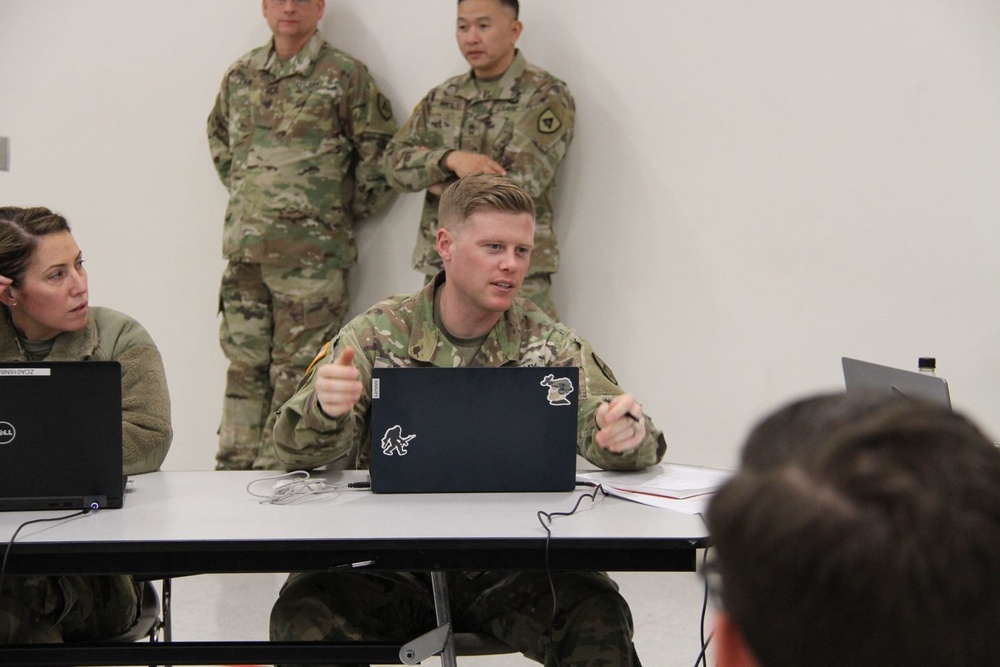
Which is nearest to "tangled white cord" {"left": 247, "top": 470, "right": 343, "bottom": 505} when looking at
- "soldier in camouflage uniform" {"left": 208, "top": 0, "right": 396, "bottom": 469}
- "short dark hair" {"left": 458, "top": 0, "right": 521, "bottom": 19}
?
"soldier in camouflage uniform" {"left": 208, "top": 0, "right": 396, "bottom": 469}

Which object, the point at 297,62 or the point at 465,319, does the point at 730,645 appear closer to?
the point at 465,319

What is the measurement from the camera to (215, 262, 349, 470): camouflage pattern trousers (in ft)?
14.4

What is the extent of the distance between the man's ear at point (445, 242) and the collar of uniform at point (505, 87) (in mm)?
1635

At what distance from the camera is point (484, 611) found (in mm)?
2105

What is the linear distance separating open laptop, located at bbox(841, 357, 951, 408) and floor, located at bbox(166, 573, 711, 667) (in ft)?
3.60

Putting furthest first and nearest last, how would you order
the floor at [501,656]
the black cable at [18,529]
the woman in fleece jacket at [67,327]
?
the floor at [501,656], the woman in fleece jacket at [67,327], the black cable at [18,529]

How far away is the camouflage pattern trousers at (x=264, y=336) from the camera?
4.39m

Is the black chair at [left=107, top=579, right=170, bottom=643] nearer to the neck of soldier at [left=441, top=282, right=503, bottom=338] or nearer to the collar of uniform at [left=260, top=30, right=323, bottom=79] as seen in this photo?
the neck of soldier at [left=441, top=282, right=503, bottom=338]

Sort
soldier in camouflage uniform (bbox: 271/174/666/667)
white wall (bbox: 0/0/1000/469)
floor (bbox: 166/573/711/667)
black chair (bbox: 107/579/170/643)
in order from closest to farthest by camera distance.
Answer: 1. soldier in camouflage uniform (bbox: 271/174/666/667)
2. black chair (bbox: 107/579/170/643)
3. floor (bbox: 166/573/711/667)
4. white wall (bbox: 0/0/1000/469)

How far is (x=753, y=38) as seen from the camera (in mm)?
3891

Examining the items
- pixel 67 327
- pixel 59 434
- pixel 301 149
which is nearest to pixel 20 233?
→ pixel 67 327

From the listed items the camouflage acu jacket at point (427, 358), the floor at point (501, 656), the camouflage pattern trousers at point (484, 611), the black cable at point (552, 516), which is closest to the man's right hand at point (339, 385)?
the camouflage acu jacket at point (427, 358)

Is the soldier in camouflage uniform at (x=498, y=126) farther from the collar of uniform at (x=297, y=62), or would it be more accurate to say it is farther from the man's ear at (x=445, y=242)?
the man's ear at (x=445, y=242)

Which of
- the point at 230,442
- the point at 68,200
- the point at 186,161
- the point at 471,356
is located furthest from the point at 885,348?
the point at 68,200
